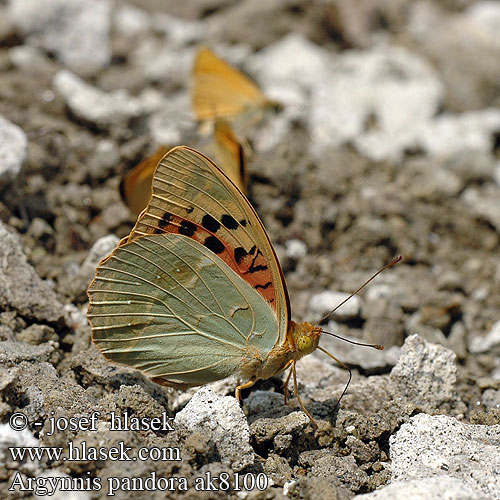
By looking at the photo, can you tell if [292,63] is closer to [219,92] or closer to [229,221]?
[219,92]

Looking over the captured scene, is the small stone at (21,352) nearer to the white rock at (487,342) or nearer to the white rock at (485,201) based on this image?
the white rock at (487,342)

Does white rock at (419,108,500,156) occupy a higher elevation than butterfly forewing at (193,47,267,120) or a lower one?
lower

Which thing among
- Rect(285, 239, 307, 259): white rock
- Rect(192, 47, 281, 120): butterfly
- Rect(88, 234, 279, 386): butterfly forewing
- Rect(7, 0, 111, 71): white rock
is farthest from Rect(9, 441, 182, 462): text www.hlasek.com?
Rect(7, 0, 111, 71): white rock

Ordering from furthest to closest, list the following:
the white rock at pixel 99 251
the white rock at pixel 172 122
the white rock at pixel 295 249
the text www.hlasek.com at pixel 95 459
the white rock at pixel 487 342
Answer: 1. the white rock at pixel 172 122
2. the white rock at pixel 295 249
3. the white rock at pixel 487 342
4. the white rock at pixel 99 251
5. the text www.hlasek.com at pixel 95 459

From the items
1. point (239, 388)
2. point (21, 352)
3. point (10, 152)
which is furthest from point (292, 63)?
point (21, 352)

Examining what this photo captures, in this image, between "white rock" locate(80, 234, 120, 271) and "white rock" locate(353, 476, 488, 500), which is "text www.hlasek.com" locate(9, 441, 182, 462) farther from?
"white rock" locate(80, 234, 120, 271)

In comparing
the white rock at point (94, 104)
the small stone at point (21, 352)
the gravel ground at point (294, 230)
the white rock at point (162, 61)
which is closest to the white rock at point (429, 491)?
the gravel ground at point (294, 230)

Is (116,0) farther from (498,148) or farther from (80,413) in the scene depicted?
(80,413)
